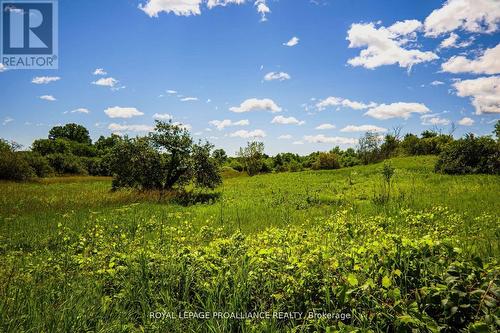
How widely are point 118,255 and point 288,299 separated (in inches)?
111

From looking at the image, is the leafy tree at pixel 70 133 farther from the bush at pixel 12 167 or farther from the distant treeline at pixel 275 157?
the bush at pixel 12 167

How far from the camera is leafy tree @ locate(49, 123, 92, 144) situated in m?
120

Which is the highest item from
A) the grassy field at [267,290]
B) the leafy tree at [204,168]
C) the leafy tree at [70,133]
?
the leafy tree at [70,133]

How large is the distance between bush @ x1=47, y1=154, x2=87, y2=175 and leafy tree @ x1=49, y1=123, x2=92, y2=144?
58172mm

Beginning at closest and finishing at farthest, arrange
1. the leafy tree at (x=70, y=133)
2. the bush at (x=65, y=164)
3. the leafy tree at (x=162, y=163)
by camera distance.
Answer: the leafy tree at (x=162, y=163), the bush at (x=65, y=164), the leafy tree at (x=70, y=133)

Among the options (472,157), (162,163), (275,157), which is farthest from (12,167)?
(275,157)

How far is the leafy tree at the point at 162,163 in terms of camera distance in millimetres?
21844

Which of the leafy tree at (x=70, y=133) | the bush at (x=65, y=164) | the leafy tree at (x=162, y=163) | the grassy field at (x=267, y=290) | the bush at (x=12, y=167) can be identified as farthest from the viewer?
the leafy tree at (x=70, y=133)

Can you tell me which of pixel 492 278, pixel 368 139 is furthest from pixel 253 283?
pixel 368 139

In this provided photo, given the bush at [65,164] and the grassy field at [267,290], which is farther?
the bush at [65,164]

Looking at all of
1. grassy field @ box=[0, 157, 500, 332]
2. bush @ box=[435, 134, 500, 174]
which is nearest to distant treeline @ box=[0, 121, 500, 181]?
bush @ box=[435, 134, 500, 174]

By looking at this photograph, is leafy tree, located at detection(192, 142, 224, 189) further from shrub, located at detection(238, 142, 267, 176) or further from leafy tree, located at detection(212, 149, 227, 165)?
shrub, located at detection(238, 142, 267, 176)

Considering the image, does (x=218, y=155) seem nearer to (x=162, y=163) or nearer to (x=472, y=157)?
(x=162, y=163)

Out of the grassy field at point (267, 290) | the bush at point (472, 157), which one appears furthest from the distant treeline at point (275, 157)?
the grassy field at point (267, 290)
